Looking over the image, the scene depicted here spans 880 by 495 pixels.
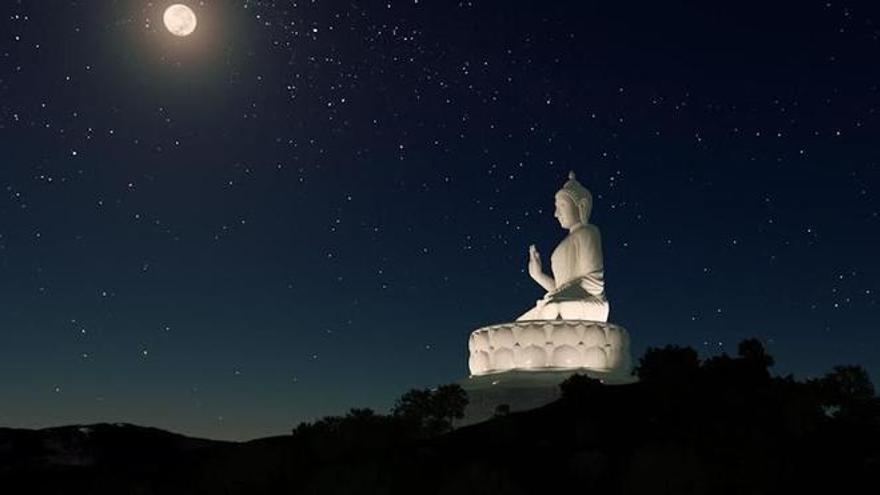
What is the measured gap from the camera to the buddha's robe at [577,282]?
2822cm

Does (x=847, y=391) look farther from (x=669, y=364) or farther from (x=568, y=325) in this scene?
(x=568, y=325)

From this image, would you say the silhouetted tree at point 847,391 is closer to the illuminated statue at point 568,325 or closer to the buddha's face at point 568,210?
the illuminated statue at point 568,325

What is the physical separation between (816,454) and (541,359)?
1465 centimetres

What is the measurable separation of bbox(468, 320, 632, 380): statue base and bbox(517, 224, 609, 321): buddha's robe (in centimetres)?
95

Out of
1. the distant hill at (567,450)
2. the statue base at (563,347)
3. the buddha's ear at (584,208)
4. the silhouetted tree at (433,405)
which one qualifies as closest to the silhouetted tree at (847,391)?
the distant hill at (567,450)

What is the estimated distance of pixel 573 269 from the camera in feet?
96.0

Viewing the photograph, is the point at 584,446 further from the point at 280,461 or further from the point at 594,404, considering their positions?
the point at 280,461

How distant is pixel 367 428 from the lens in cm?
1428

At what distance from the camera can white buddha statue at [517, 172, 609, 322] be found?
28.3 meters

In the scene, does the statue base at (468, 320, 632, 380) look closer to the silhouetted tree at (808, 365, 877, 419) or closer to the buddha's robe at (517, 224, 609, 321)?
the buddha's robe at (517, 224, 609, 321)

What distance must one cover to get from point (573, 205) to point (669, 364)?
15.0 meters

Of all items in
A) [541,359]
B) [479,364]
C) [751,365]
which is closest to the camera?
[751,365]

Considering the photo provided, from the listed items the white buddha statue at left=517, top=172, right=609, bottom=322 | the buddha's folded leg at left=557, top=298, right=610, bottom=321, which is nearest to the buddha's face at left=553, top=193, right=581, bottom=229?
the white buddha statue at left=517, top=172, right=609, bottom=322

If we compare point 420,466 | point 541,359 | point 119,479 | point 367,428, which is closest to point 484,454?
point 420,466
